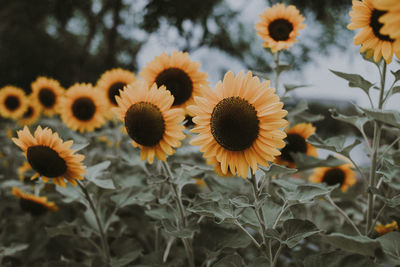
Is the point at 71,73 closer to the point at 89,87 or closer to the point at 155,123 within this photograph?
the point at 89,87

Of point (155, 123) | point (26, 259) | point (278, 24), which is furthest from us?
point (26, 259)

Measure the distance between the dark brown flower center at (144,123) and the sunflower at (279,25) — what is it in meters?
0.64

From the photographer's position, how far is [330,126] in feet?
35.9

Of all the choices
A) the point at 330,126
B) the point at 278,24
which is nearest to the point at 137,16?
the point at 278,24

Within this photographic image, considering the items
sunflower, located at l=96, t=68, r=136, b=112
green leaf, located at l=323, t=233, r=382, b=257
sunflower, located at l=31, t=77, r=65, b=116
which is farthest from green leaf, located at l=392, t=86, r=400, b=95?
sunflower, located at l=31, t=77, r=65, b=116

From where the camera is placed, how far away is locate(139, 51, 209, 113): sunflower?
138cm

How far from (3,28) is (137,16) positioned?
2.59 meters

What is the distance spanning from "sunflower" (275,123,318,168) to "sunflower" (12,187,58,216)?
1.16m

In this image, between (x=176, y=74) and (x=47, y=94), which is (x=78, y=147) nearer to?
(x=176, y=74)

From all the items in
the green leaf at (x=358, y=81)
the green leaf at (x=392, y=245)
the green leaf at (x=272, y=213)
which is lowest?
→ the green leaf at (x=392, y=245)

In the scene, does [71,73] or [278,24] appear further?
[71,73]

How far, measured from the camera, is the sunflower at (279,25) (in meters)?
1.43

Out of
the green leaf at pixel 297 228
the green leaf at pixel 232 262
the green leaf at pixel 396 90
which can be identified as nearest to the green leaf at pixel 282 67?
the green leaf at pixel 396 90

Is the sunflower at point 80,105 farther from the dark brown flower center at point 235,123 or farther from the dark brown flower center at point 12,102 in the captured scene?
the dark brown flower center at point 235,123
